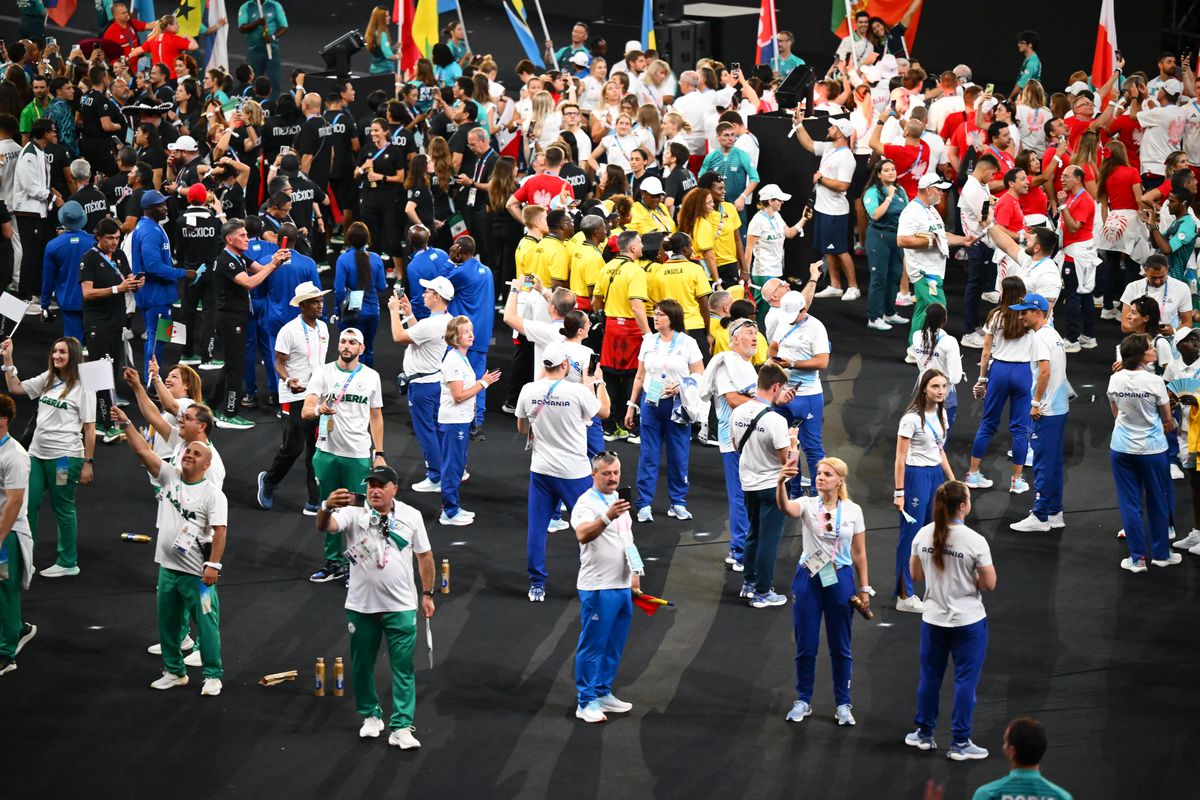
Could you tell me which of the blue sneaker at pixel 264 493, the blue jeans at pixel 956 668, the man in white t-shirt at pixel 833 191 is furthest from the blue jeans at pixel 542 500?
the man in white t-shirt at pixel 833 191

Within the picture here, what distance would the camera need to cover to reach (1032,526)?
12188 mm

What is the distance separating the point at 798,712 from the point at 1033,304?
446cm

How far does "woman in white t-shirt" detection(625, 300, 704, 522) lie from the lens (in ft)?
39.1

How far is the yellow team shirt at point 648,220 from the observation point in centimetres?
1471

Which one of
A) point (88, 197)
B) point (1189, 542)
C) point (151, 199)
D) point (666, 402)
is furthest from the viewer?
point (88, 197)

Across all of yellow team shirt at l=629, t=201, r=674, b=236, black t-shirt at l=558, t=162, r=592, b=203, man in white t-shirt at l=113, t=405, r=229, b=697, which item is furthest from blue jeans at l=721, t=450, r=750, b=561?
black t-shirt at l=558, t=162, r=592, b=203

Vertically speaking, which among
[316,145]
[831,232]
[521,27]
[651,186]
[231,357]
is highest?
[521,27]

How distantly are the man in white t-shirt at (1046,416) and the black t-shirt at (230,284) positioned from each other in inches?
254

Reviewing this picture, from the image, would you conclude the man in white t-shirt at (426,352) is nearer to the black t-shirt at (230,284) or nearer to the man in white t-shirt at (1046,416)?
the black t-shirt at (230,284)

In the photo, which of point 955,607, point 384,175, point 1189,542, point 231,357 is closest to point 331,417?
point 231,357

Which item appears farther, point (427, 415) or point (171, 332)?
point (171, 332)

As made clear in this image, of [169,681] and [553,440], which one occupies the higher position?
[553,440]

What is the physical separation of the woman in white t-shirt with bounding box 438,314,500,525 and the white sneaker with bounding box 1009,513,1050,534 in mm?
4076

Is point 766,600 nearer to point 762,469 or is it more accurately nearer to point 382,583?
point 762,469
